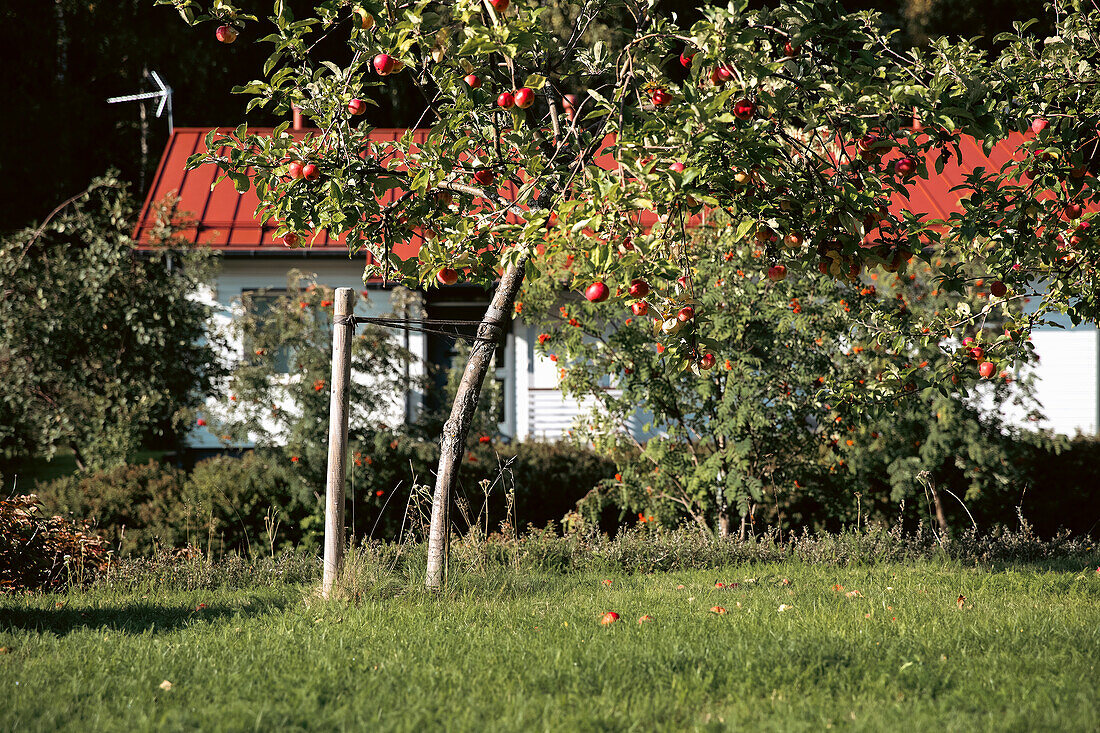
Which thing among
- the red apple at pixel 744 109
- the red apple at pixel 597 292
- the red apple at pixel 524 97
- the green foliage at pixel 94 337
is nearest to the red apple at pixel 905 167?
the red apple at pixel 744 109

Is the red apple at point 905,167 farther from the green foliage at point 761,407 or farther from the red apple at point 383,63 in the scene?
the green foliage at point 761,407

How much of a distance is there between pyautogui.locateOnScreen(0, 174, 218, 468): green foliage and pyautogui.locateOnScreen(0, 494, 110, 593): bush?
266 centimetres

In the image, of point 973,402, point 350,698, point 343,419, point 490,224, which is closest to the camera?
point 350,698

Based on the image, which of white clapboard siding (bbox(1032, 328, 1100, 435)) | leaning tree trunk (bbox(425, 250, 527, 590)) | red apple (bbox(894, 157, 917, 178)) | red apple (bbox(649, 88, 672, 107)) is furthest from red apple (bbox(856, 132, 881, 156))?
white clapboard siding (bbox(1032, 328, 1100, 435))

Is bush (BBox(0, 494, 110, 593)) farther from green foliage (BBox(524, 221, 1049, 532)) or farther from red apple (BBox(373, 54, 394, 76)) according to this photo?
red apple (BBox(373, 54, 394, 76))

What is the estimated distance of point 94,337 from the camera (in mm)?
8586

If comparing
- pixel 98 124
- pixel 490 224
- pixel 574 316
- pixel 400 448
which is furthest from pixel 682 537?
pixel 98 124

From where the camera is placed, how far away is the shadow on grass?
4.41 meters

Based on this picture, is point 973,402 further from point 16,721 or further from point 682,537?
point 16,721

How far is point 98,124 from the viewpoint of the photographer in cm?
1797

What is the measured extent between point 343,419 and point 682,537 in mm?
2885

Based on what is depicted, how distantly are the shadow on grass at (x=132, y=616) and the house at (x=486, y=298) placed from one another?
708 cm

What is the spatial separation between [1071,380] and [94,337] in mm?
12688

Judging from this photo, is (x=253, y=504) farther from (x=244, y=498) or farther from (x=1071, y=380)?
(x=1071, y=380)
